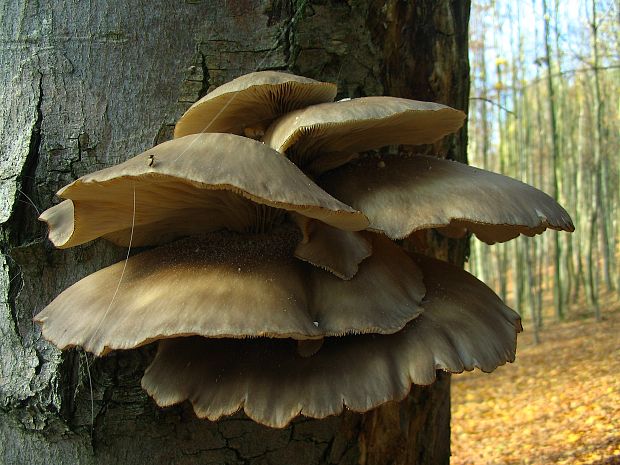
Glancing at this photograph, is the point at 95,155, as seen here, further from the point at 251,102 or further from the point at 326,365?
the point at 326,365

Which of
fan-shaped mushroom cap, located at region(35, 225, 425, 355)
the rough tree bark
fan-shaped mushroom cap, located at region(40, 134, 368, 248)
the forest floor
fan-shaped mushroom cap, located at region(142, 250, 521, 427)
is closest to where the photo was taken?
fan-shaped mushroom cap, located at region(40, 134, 368, 248)

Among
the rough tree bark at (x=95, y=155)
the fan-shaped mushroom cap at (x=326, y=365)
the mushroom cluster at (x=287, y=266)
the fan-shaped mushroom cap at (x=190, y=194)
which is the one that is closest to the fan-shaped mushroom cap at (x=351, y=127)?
the mushroom cluster at (x=287, y=266)

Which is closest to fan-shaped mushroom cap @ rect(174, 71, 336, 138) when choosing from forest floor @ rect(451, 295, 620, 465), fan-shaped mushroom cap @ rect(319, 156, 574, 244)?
fan-shaped mushroom cap @ rect(319, 156, 574, 244)

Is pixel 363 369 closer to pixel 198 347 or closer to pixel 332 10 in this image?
pixel 198 347

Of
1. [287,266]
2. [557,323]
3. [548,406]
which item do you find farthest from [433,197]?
[557,323]

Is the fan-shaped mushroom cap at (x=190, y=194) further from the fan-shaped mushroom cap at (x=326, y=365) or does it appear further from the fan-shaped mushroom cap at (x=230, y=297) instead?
the fan-shaped mushroom cap at (x=326, y=365)

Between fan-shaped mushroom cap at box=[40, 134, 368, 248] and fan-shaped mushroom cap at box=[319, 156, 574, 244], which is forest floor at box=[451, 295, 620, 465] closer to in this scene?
fan-shaped mushroom cap at box=[319, 156, 574, 244]
